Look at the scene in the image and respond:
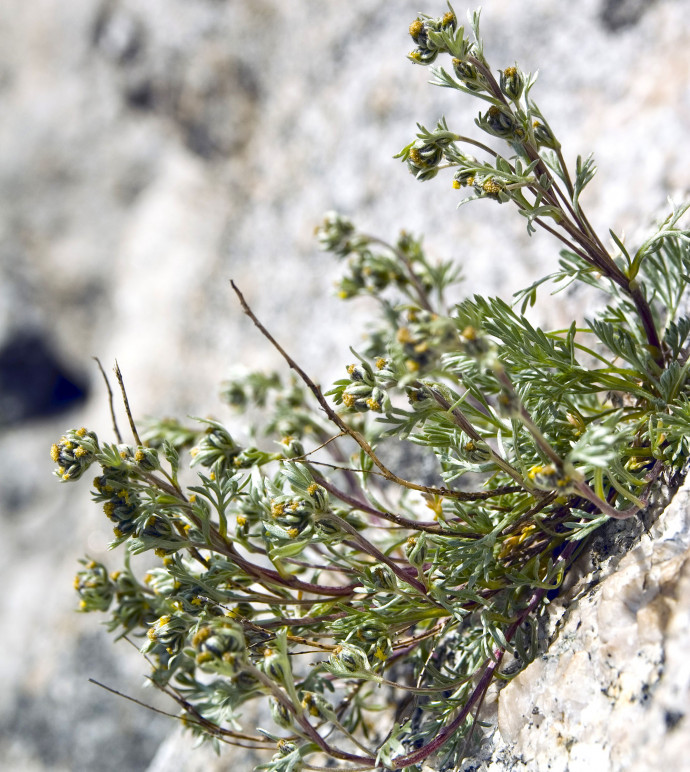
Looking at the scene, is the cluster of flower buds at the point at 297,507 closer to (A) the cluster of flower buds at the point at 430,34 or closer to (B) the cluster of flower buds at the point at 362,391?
(B) the cluster of flower buds at the point at 362,391

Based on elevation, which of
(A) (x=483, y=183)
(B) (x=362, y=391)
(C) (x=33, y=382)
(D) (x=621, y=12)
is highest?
(C) (x=33, y=382)

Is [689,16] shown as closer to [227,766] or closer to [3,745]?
[227,766]

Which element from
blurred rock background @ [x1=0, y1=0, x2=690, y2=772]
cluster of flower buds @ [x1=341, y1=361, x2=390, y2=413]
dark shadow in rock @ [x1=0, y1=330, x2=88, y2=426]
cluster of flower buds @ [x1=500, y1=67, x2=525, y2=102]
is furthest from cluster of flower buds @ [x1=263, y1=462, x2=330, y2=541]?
dark shadow in rock @ [x1=0, y1=330, x2=88, y2=426]

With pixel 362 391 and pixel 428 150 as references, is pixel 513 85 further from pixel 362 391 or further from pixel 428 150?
pixel 362 391

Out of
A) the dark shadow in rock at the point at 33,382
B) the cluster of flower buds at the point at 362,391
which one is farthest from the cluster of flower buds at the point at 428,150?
the dark shadow in rock at the point at 33,382

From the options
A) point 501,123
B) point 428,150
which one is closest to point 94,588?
point 428,150

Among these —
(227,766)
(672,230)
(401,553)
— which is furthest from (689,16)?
(227,766)

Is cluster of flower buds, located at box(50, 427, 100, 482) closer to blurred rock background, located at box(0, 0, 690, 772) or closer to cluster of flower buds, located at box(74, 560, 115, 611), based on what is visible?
cluster of flower buds, located at box(74, 560, 115, 611)
